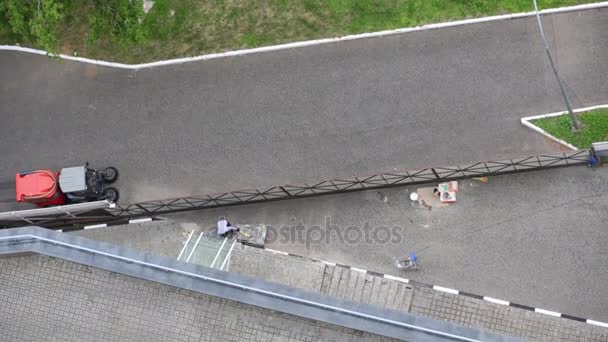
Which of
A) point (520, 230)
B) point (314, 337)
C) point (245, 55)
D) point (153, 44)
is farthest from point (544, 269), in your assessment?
point (153, 44)

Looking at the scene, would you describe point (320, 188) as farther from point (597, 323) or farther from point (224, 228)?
point (597, 323)

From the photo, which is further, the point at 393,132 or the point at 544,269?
the point at 393,132

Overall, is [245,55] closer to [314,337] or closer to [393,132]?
[393,132]

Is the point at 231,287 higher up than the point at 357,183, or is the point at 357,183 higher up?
the point at 357,183

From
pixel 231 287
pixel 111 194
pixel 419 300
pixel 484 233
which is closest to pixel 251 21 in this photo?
pixel 111 194

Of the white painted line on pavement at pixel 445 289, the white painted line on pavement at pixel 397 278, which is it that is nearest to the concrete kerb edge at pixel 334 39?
the white painted line on pavement at pixel 397 278
